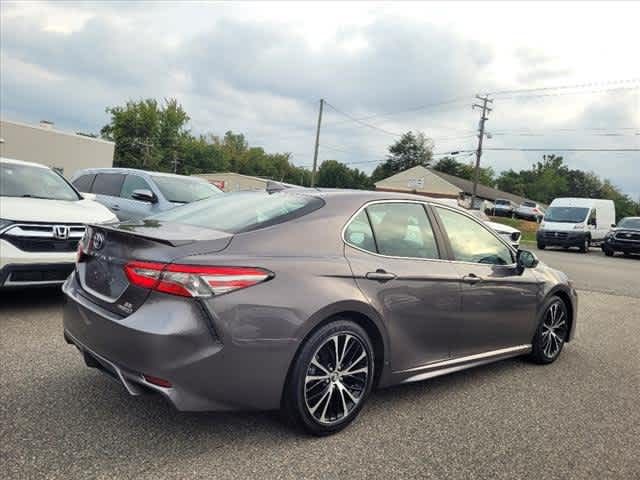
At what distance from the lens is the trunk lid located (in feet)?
9.22

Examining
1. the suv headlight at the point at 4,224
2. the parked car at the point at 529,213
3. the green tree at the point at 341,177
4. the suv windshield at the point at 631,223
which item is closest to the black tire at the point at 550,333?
the suv headlight at the point at 4,224

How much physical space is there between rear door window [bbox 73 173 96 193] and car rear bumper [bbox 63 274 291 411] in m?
7.84

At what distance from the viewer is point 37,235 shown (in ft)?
17.0

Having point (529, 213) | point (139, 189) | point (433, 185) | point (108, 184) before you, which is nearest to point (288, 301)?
point (139, 189)

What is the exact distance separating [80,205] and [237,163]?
96712 mm

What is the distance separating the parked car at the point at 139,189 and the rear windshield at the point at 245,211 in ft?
14.9

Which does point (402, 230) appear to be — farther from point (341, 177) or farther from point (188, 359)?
point (341, 177)

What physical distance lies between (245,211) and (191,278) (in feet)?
2.99

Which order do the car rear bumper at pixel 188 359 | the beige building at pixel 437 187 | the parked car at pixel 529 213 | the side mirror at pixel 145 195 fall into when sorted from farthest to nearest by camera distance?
the beige building at pixel 437 187 → the parked car at pixel 529 213 → the side mirror at pixel 145 195 → the car rear bumper at pixel 188 359

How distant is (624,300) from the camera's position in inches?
363

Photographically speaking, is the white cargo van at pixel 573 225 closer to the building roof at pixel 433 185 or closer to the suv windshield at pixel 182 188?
the suv windshield at pixel 182 188

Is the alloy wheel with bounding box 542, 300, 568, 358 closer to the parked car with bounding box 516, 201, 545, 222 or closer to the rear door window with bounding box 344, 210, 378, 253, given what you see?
the rear door window with bounding box 344, 210, 378, 253

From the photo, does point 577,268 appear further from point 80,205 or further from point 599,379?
point 80,205

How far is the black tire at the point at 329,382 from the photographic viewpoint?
9.77ft
